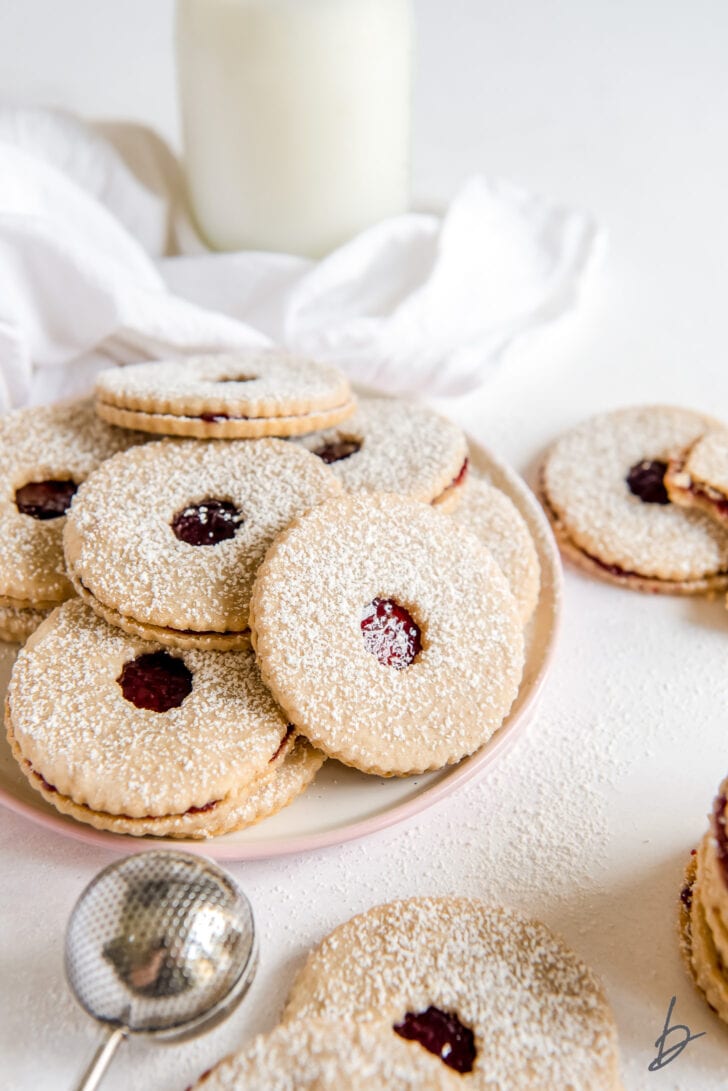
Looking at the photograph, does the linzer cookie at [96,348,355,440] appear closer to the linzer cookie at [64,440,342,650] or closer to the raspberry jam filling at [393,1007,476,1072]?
the linzer cookie at [64,440,342,650]

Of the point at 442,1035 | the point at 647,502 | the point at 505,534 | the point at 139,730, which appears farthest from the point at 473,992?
the point at 647,502

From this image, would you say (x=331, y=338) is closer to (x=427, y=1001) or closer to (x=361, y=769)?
(x=361, y=769)

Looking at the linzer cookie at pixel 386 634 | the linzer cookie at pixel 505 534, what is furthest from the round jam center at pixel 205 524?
the linzer cookie at pixel 505 534

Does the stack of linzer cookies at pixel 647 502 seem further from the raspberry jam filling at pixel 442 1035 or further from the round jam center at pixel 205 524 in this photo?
the raspberry jam filling at pixel 442 1035

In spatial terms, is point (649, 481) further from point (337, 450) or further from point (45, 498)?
point (45, 498)

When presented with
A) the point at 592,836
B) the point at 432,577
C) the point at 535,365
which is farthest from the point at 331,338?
the point at 592,836

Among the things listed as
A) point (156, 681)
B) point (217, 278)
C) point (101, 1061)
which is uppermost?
point (217, 278)
